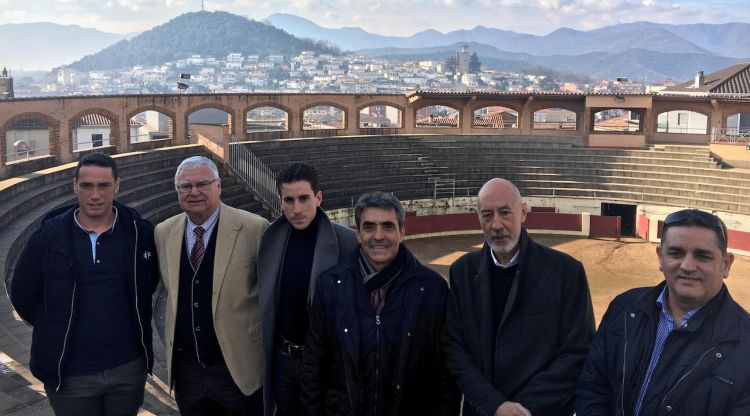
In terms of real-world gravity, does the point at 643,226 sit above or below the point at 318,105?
below

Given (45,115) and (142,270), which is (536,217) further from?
(142,270)

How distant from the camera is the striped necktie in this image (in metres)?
4.09

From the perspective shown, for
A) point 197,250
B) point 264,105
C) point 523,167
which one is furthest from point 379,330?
point 264,105

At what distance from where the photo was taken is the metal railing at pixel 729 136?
26172mm

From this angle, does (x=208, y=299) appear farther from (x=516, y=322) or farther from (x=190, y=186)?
(x=516, y=322)

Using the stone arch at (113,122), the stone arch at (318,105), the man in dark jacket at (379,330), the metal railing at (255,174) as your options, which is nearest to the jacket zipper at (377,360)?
the man in dark jacket at (379,330)

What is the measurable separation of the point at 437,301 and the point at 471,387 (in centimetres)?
50

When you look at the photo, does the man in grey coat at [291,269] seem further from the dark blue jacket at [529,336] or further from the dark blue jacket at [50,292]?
the dark blue jacket at [529,336]

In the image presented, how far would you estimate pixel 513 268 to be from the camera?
11.8 ft

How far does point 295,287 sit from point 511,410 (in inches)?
58.2

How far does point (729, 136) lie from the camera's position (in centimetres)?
2703

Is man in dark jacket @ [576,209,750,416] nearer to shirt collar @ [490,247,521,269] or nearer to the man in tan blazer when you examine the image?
shirt collar @ [490,247,521,269]

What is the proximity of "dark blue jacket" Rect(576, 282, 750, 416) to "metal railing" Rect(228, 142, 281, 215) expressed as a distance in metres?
16.7

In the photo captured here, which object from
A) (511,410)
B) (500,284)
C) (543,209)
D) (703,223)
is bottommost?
(543,209)
